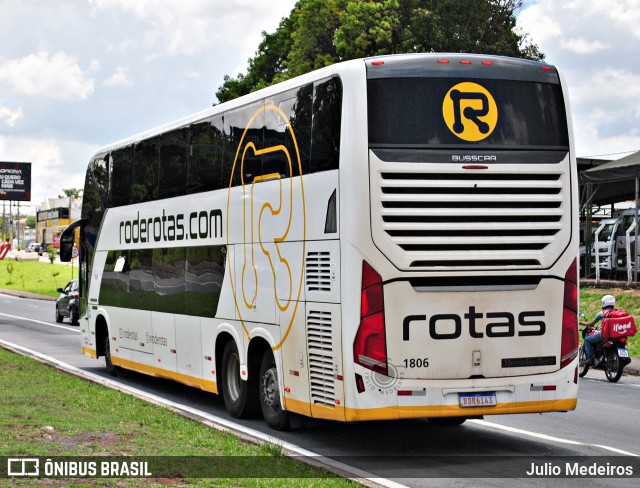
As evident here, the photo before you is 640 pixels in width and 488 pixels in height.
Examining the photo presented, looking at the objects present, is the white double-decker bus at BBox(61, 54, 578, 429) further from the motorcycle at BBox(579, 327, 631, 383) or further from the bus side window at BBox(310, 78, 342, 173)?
the motorcycle at BBox(579, 327, 631, 383)

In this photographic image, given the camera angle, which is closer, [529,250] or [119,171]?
[529,250]

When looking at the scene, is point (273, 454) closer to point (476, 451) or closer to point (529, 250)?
point (476, 451)

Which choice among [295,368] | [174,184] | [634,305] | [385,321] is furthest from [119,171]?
[634,305]

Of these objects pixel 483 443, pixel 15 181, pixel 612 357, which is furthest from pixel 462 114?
pixel 15 181

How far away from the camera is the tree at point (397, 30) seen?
5047 cm

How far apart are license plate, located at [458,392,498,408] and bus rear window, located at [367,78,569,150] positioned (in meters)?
2.46

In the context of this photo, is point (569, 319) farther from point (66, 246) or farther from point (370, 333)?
point (66, 246)

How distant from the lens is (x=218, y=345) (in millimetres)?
14523

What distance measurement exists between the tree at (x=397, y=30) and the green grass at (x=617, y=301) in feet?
67.9

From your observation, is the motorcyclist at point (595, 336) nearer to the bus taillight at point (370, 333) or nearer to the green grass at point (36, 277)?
the bus taillight at point (370, 333)

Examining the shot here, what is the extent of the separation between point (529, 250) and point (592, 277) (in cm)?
2678

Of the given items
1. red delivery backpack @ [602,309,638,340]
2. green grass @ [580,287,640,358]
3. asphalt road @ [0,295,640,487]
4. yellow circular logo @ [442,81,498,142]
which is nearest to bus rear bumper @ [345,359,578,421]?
asphalt road @ [0,295,640,487]

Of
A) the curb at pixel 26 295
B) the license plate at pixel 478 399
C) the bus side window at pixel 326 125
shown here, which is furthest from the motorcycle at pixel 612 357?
the curb at pixel 26 295

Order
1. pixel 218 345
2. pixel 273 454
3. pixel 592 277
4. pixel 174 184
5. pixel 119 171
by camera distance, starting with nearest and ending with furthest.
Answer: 1. pixel 273 454
2. pixel 218 345
3. pixel 174 184
4. pixel 119 171
5. pixel 592 277
